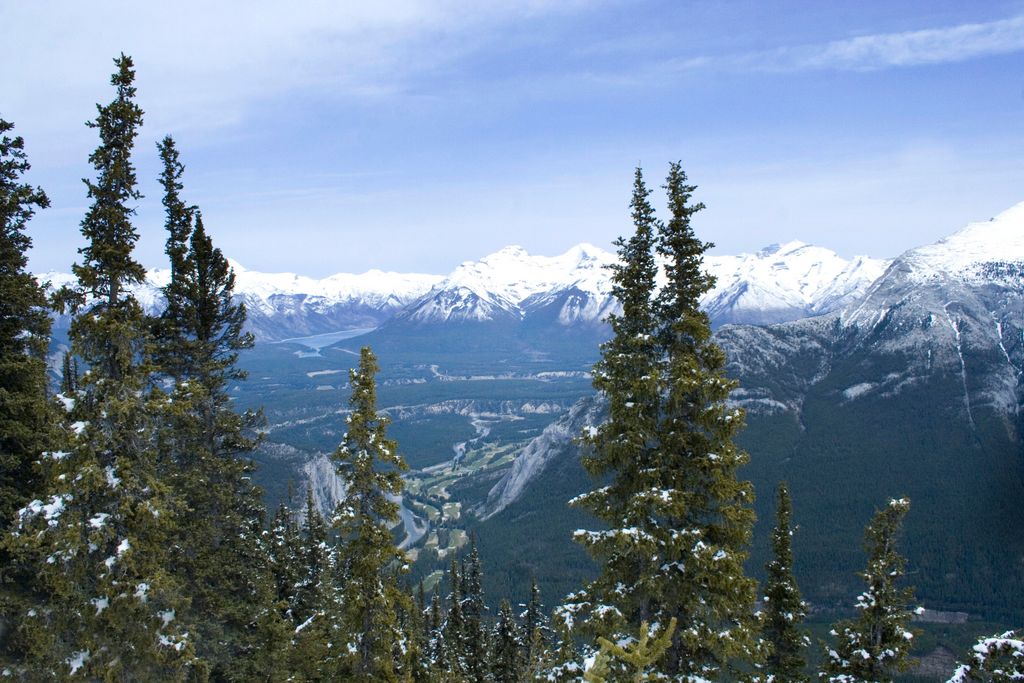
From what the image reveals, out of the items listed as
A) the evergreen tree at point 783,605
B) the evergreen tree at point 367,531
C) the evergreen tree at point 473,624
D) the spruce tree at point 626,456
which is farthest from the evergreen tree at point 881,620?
the evergreen tree at point 473,624

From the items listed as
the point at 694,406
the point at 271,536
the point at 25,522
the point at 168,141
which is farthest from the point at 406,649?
the point at 168,141

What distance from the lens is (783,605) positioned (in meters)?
29.6

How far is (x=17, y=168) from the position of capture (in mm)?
22109

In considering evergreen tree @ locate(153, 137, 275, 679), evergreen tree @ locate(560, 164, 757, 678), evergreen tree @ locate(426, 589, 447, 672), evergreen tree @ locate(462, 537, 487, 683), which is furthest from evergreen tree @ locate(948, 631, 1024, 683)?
evergreen tree @ locate(462, 537, 487, 683)

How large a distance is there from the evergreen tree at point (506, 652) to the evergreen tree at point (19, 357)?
39646 mm

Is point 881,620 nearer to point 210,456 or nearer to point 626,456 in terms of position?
point 626,456

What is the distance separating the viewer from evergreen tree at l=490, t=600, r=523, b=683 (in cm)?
5266

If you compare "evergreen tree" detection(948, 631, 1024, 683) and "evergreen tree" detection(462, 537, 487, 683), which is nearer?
"evergreen tree" detection(948, 631, 1024, 683)

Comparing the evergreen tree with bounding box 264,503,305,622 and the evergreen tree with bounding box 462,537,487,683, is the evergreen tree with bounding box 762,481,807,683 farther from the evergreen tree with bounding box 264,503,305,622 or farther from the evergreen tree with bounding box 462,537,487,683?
the evergreen tree with bounding box 462,537,487,683

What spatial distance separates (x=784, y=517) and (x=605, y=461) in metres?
16.9

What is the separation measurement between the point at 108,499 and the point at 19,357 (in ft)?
29.7

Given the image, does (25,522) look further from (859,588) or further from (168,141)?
(859,588)

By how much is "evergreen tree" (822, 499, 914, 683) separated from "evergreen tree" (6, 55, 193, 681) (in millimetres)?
25553

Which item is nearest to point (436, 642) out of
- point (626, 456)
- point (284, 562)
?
point (284, 562)
